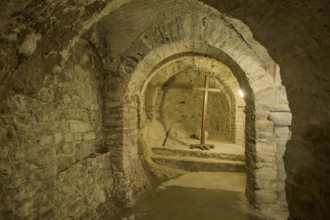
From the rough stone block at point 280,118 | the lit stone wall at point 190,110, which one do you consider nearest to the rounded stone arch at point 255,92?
the rough stone block at point 280,118

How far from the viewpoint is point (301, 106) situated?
59.9 inches

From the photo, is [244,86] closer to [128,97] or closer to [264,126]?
[264,126]

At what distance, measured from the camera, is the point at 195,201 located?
4.70 metres

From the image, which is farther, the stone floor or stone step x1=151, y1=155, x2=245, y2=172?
stone step x1=151, y1=155, x2=245, y2=172

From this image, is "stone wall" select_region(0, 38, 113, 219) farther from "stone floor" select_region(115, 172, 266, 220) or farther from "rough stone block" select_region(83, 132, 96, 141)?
"stone floor" select_region(115, 172, 266, 220)

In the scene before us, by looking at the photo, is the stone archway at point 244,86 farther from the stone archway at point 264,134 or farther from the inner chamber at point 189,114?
the inner chamber at point 189,114

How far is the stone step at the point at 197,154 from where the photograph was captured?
715 cm

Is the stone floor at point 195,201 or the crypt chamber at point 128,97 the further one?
the stone floor at point 195,201

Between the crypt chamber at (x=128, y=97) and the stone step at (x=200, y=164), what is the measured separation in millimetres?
27

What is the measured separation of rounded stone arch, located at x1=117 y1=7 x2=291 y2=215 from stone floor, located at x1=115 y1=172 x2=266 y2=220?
1.52 feet

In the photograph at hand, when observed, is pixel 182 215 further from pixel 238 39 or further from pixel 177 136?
pixel 177 136

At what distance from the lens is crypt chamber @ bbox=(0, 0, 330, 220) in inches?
56.7

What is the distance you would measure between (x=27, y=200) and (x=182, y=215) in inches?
98.1

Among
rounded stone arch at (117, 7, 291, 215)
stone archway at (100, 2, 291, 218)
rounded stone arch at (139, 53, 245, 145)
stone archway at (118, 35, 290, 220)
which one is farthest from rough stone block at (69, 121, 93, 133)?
rounded stone arch at (139, 53, 245, 145)
